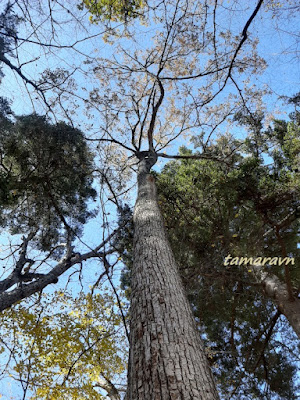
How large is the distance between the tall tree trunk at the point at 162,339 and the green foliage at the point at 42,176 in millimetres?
3879

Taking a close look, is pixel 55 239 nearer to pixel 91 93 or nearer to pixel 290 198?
pixel 91 93

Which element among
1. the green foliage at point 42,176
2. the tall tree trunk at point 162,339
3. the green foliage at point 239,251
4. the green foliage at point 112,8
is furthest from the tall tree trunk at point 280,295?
the green foliage at point 112,8

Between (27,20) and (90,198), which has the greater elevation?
(90,198)

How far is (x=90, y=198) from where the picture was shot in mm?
8609

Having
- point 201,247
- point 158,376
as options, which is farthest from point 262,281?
point 158,376

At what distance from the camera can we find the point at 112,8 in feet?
15.1

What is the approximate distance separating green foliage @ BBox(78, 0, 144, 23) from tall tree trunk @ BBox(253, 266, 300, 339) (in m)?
5.76

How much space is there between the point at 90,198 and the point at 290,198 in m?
5.79

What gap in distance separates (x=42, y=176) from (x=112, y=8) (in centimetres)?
446

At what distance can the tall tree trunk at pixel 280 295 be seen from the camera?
479cm

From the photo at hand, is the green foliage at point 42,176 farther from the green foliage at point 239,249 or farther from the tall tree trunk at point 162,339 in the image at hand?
the tall tree trunk at point 162,339

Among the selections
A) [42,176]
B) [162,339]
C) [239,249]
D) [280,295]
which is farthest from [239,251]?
[42,176]

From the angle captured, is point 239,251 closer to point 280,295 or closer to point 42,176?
point 280,295

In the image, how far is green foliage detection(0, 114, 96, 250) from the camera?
6570mm
